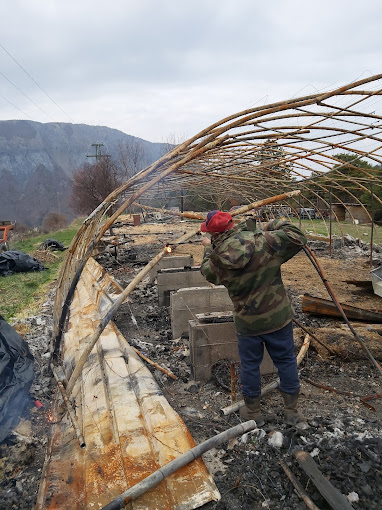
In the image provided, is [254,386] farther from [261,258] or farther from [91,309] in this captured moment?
[91,309]

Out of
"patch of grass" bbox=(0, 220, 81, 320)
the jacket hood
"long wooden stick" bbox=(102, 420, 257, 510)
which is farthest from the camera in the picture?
"patch of grass" bbox=(0, 220, 81, 320)

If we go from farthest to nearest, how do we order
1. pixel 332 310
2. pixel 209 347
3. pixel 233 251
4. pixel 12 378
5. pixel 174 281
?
pixel 174 281 → pixel 332 310 → pixel 209 347 → pixel 12 378 → pixel 233 251

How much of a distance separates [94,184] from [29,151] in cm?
10253

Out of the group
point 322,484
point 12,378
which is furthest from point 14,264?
point 322,484

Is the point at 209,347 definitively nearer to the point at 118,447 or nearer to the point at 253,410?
the point at 253,410

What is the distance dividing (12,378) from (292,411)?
3.03 metres

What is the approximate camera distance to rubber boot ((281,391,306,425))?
134 inches

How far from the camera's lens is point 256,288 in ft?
10.7

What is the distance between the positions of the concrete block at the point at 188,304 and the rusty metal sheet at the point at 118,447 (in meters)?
1.33

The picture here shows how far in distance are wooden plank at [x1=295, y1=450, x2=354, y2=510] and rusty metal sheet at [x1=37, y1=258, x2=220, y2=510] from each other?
2.35ft

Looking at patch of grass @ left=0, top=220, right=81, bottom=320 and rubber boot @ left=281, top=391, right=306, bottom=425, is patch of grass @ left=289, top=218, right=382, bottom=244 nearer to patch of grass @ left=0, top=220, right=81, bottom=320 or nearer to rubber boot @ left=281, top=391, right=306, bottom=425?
patch of grass @ left=0, top=220, right=81, bottom=320

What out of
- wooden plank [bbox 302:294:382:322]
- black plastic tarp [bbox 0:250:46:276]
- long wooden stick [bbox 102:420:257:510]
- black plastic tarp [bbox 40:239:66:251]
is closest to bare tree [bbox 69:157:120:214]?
black plastic tarp [bbox 40:239:66:251]

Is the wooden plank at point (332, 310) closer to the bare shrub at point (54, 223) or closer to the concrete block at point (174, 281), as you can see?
the concrete block at point (174, 281)

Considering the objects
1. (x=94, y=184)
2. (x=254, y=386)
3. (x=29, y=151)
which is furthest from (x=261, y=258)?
(x=29, y=151)
